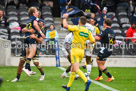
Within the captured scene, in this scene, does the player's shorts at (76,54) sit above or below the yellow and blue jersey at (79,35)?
below

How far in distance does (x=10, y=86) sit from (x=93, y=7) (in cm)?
1473

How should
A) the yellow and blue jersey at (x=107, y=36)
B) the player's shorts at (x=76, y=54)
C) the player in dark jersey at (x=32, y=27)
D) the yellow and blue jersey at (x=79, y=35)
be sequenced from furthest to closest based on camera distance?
the yellow and blue jersey at (x=107, y=36) → the player in dark jersey at (x=32, y=27) → the yellow and blue jersey at (x=79, y=35) → the player's shorts at (x=76, y=54)

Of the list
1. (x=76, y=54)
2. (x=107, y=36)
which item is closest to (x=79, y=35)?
(x=76, y=54)

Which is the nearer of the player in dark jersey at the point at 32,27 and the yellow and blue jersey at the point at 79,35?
the yellow and blue jersey at the point at 79,35

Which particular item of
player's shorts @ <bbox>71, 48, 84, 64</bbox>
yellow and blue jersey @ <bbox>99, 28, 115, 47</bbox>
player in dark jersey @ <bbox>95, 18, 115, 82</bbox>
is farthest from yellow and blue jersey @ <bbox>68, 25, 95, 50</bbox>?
yellow and blue jersey @ <bbox>99, 28, 115, 47</bbox>

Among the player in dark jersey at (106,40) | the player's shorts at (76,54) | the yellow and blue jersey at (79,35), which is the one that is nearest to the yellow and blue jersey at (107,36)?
the player in dark jersey at (106,40)

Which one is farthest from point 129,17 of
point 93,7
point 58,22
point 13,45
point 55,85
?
point 55,85

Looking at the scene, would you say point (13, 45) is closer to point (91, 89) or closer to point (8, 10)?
point (8, 10)

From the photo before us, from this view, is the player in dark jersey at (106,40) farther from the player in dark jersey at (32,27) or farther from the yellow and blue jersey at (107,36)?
the player in dark jersey at (32,27)

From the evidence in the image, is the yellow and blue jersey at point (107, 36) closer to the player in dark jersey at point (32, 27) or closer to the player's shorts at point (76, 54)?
the player in dark jersey at point (32, 27)

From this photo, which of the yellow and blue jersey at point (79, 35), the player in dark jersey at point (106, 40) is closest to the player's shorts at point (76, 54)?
the yellow and blue jersey at point (79, 35)

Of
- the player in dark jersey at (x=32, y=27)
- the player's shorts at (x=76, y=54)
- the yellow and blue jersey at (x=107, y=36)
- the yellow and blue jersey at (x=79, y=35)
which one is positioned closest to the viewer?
the player's shorts at (x=76, y=54)

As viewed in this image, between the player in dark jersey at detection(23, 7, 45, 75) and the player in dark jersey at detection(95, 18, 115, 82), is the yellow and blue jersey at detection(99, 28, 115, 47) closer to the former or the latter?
the player in dark jersey at detection(95, 18, 115, 82)

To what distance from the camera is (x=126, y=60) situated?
69.5 ft
